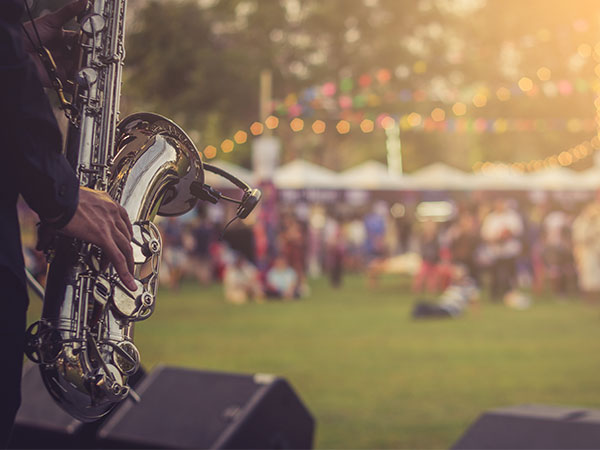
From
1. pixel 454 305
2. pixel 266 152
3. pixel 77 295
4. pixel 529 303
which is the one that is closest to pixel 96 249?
pixel 77 295

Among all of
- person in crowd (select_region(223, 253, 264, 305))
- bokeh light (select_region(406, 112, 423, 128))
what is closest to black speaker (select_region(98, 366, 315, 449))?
person in crowd (select_region(223, 253, 264, 305))

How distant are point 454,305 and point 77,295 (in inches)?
447

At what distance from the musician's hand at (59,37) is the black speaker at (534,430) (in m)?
2.07

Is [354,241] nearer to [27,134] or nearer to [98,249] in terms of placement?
[98,249]

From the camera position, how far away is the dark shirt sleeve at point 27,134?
1.77 m

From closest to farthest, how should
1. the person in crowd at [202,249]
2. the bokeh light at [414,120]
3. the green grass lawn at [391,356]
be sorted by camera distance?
the green grass lawn at [391,356], the person in crowd at [202,249], the bokeh light at [414,120]

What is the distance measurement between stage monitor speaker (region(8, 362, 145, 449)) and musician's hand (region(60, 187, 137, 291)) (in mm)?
2287

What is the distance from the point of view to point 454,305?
42.9 feet

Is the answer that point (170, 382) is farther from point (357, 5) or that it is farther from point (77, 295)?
point (357, 5)

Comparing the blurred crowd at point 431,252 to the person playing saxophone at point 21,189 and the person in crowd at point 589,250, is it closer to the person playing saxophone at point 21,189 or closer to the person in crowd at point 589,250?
the person in crowd at point 589,250

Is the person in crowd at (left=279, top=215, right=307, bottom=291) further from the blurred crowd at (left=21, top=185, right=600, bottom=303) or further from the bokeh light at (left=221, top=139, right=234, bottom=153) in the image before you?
the bokeh light at (left=221, top=139, right=234, bottom=153)

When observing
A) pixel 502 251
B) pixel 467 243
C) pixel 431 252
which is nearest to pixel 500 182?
pixel 431 252

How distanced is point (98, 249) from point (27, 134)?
1.45 ft

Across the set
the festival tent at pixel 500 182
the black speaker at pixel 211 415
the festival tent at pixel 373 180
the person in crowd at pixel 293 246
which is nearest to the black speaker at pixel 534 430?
the black speaker at pixel 211 415
